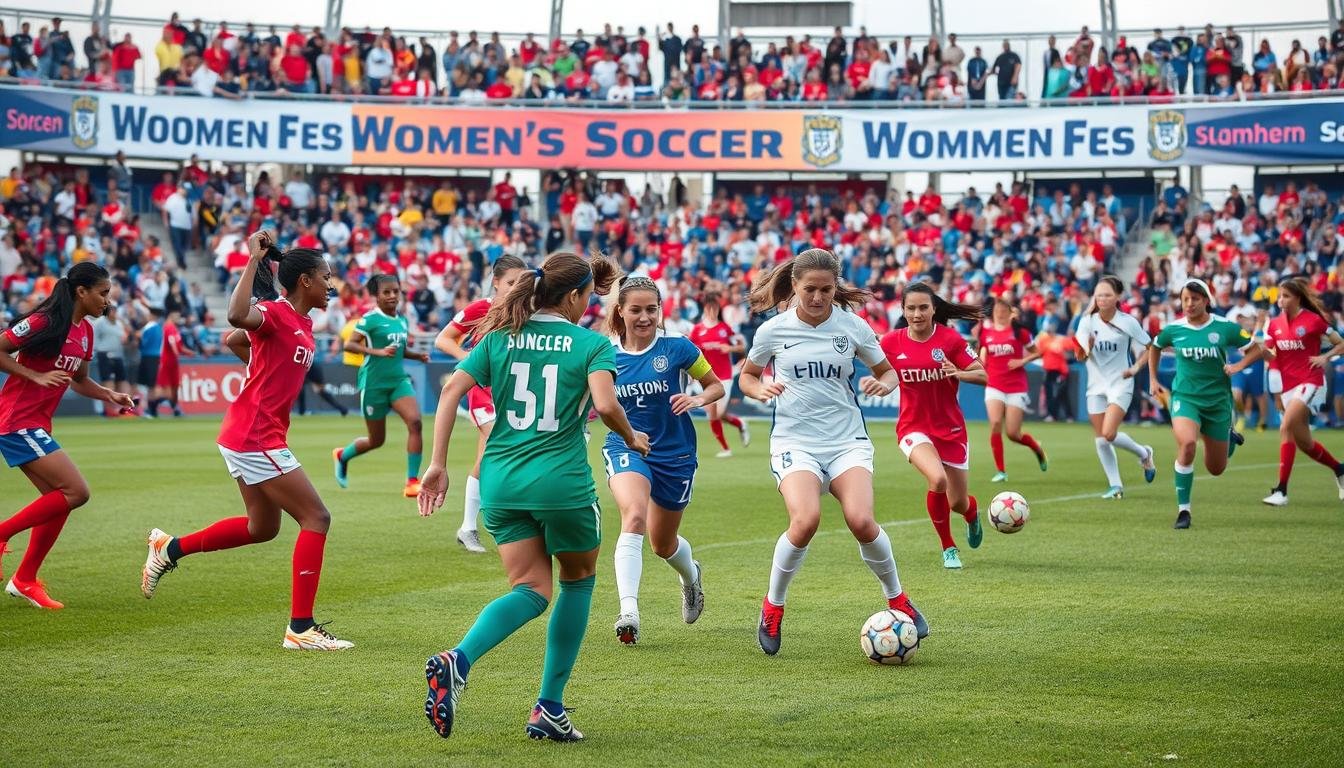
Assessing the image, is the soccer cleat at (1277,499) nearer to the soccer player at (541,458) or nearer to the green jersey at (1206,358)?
the green jersey at (1206,358)

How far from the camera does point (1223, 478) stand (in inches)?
708

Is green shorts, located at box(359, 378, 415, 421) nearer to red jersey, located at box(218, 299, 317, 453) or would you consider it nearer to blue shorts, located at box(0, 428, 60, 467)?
blue shorts, located at box(0, 428, 60, 467)

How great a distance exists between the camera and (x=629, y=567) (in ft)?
27.1

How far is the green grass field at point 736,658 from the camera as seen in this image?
5.82 metres

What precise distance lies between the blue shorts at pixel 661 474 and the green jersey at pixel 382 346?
6.35 m

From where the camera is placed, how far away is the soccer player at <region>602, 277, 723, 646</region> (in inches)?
329

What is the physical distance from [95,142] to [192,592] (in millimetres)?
28177

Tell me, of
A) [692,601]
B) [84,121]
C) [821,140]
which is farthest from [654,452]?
[84,121]

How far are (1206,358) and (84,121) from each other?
28.8 metres

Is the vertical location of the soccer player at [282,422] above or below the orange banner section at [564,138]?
below

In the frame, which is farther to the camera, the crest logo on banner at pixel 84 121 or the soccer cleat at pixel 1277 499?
the crest logo on banner at pixel 84 121

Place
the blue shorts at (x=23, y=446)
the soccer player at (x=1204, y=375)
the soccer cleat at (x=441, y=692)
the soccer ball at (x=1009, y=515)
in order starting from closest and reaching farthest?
the soccer cleat at (x=441, y=692) → the blue shorts at (x=23, y=446) → the soccer ball at (x=1009, y=515) → the soccer player at (x=1204, y=375)

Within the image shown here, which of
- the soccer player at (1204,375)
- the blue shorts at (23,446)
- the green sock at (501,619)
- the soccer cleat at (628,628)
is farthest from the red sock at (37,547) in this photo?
the soccer player at (1204,375)

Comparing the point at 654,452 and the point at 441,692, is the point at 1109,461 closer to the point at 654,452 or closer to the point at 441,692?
the point at 654,452
